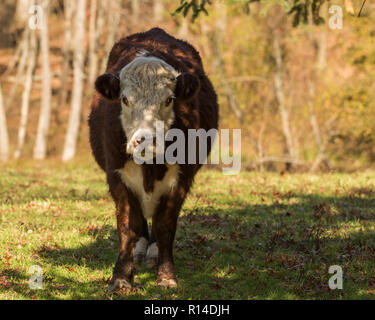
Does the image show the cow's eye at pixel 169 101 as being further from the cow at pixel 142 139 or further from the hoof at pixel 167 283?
the hoof at pixel 167 283

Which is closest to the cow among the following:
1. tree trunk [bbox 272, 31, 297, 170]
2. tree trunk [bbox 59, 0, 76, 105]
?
tree trunk [bbox 272, 31, 297, 170]

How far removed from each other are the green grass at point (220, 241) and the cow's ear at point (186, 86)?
1.94 meters

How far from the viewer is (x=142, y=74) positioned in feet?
19.3

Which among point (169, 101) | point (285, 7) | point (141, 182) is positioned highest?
point (285, 7)

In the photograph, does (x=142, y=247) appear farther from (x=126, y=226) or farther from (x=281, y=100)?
(x=281, y=100)

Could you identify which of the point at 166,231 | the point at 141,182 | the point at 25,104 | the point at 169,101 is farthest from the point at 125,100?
the point at 25,104

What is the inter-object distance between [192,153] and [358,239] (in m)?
2.85

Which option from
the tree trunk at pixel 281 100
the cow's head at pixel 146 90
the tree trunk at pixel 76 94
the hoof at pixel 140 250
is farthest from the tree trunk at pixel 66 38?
the cow's head at pixel 146 90

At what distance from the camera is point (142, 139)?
213 inches

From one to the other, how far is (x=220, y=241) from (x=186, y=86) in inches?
103

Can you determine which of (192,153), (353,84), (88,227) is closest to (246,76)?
(353,84)

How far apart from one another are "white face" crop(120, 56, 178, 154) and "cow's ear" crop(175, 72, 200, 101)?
73mm

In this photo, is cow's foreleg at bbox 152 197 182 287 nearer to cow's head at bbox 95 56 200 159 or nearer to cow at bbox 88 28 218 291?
cow at bbox 88 28 218 291
